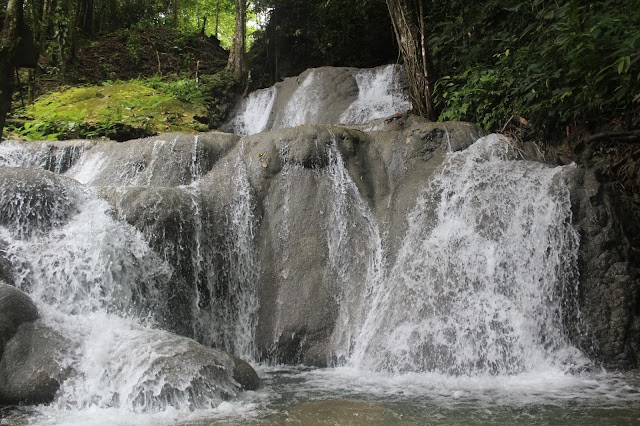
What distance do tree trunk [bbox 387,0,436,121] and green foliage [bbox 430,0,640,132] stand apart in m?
0.23

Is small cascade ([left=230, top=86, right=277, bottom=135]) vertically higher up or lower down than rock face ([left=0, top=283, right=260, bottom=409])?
higher up

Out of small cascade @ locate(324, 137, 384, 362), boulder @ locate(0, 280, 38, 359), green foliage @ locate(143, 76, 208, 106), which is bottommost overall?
boulder @ locate(0, 280, 38, 359)

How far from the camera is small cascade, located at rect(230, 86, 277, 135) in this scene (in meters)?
13.2

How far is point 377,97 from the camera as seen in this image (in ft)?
40.3

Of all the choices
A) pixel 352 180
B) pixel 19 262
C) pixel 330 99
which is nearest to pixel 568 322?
pixel 352 180

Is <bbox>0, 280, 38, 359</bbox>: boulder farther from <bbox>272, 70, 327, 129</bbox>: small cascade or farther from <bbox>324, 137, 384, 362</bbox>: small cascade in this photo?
<bbox>272, 70, 327, 129</bbox>: small cascade

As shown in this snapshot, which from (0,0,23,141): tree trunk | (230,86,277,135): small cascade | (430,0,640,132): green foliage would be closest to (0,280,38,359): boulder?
(0,0,23,141): tree trunk

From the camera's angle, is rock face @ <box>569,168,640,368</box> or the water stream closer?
the water stream

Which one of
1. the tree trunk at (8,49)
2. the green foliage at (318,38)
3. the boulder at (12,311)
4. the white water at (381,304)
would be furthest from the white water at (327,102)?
the tree trunk at (8,49)

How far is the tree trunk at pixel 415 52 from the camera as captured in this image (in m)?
9.66

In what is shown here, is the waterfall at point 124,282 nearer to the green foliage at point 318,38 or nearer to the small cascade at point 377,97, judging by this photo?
the small cascade at point 377,97

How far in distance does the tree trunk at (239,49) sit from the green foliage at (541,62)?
6.05 metres

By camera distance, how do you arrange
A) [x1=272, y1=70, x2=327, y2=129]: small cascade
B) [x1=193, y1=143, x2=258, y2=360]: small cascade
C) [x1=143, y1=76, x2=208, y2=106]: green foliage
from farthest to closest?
[x1=143, y1=76, x2=208, y2=106]: green foliage, [x1=272, y1=70, x2=327, y2=129]: small cascade, [x1=193, y1=143, x2=258, y2=360]: small cascade

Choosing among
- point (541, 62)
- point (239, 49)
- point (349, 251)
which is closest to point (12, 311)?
point (349, 251)
